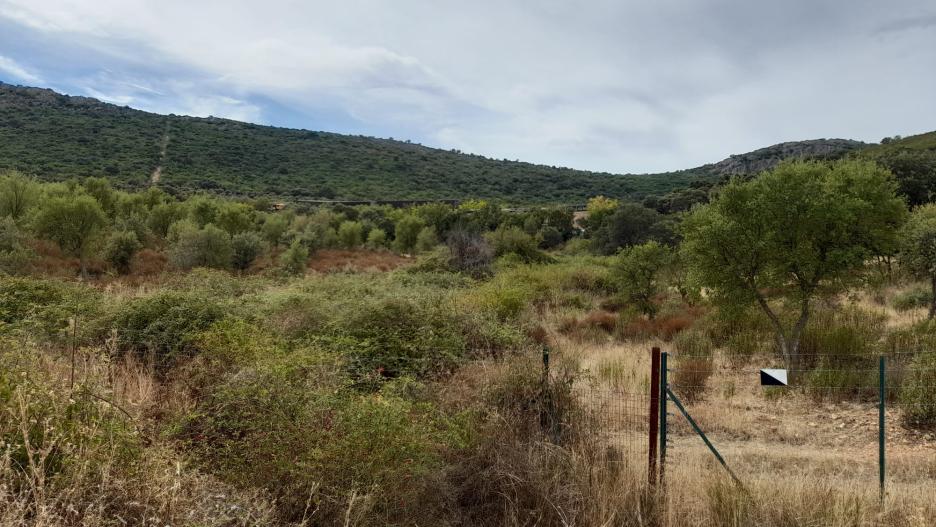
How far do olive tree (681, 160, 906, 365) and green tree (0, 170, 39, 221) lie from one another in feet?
102

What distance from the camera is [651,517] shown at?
4.45m

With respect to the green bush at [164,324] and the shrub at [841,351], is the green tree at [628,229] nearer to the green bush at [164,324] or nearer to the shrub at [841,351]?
the shrub at [841,351]

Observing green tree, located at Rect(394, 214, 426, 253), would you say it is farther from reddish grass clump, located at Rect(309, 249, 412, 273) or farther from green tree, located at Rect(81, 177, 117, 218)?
green tree, located at Rect(81, 177, 117, 218)

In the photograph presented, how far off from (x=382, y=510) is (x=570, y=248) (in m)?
42.9

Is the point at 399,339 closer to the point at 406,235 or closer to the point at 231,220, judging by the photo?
the point at 231,220

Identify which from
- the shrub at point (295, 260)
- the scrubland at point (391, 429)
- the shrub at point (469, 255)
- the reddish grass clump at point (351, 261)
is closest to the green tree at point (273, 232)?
the reddish grass clump at point (351, 261)

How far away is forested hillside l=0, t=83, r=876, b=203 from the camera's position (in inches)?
2303

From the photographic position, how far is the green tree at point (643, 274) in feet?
60.9

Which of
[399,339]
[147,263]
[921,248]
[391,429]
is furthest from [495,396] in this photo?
[147,263]

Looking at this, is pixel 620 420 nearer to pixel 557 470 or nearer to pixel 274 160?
pixel 557 470

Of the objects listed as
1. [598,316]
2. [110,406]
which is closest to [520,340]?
[110,406]

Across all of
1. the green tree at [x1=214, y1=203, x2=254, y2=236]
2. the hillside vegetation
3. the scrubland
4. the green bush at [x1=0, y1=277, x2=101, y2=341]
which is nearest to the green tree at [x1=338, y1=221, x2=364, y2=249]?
the green tree at [x1=214, y1=203, x2=254, y2=236]

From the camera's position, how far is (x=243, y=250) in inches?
1166

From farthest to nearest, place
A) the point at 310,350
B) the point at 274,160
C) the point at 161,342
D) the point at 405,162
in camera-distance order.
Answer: the point at 405,162 < the point at 274,160 < the point at 161,342 < the point at 310,350
